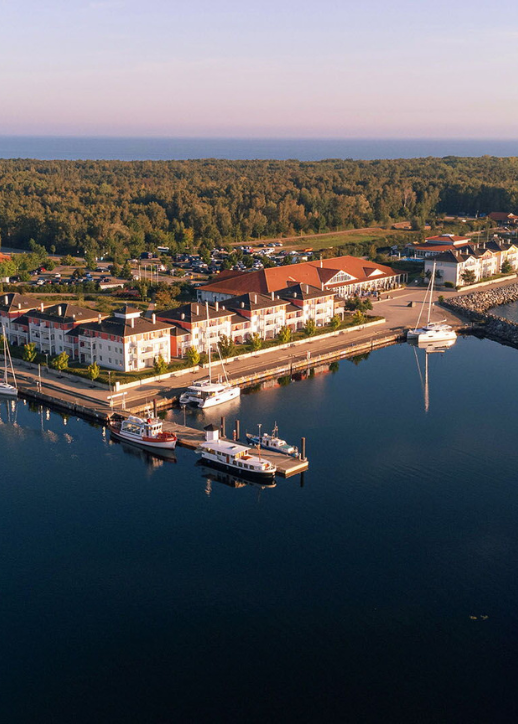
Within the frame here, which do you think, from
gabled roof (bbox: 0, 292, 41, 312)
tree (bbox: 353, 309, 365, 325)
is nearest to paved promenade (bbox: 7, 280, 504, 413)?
tree (bbox: 353, 309, 365, 325)

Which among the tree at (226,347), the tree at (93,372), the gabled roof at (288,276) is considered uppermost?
A: the gabled roof at (288,276)

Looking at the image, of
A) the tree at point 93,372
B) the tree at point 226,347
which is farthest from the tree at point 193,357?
the tree at point 93,372

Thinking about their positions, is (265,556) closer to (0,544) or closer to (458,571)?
(458,571)

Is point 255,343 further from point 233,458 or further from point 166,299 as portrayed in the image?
point 233,458

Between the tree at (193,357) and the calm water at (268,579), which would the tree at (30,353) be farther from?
the tree at (193,357)

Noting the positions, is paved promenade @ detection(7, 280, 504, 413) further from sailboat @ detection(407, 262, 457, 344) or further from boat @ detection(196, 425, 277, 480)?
boat @ detection(196, 425, 277, 480)

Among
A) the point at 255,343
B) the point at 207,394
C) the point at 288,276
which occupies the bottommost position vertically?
the point at 207,394

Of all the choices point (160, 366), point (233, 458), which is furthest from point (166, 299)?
point (233, 458)
